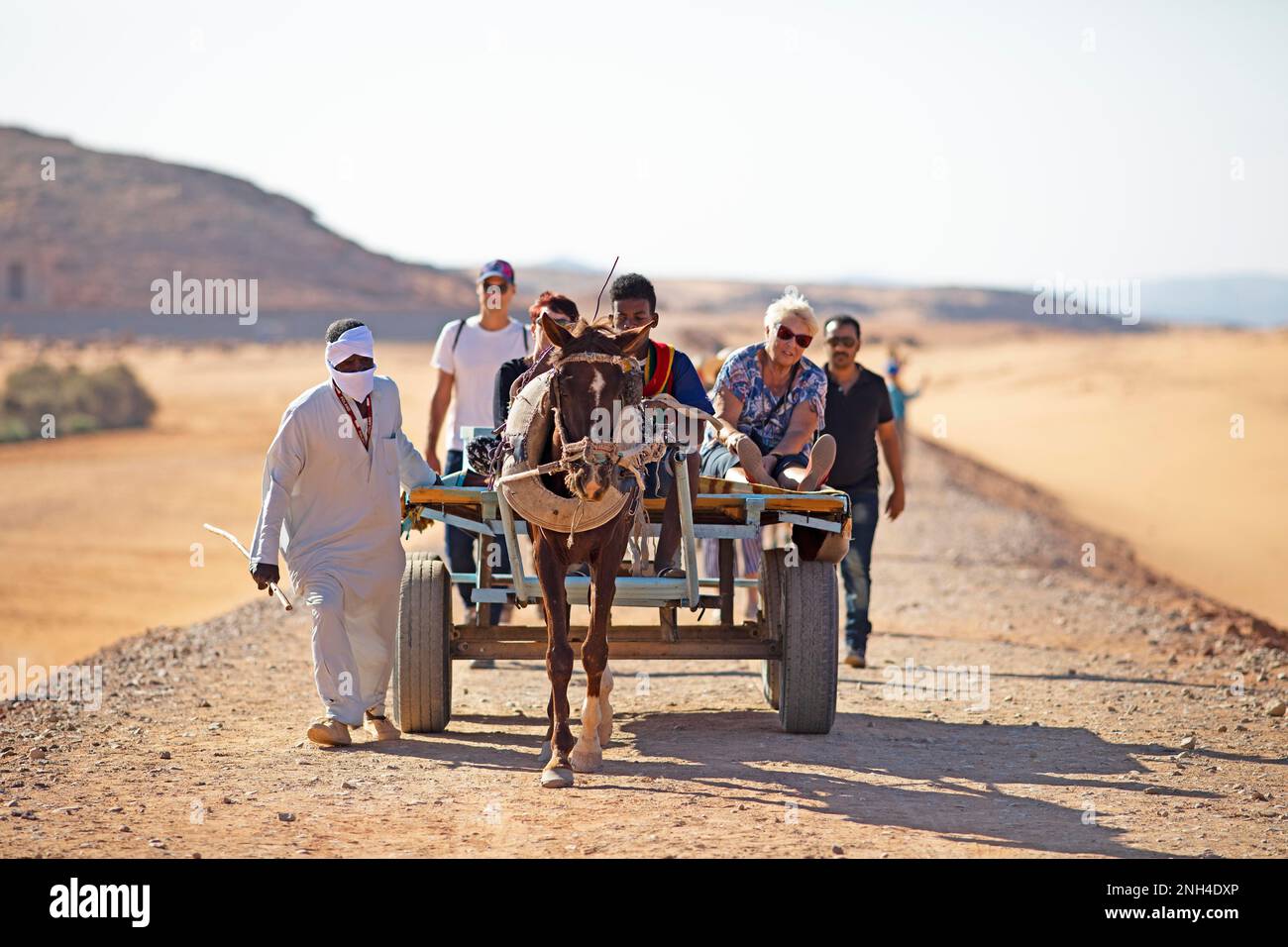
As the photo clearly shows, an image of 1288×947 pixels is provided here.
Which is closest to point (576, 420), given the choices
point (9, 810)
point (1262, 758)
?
point (9, 810)

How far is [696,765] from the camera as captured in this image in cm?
862

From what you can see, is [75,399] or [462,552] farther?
[75,399]

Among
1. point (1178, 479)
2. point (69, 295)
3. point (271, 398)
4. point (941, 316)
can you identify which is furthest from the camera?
point (941, 316)

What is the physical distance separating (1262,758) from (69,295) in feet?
301

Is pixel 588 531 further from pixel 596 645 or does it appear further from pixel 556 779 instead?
pixel 556 779

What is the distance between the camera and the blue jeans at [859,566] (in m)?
11.8

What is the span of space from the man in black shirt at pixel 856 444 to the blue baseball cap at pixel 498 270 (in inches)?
92.8

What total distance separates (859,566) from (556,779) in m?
4.43

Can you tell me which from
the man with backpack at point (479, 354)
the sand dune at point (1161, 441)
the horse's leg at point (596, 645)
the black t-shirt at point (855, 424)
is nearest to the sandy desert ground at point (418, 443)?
the sand dune at point (1161, 441)

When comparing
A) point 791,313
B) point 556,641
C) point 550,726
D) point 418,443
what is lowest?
point 550,726

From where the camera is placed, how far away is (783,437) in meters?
9.98

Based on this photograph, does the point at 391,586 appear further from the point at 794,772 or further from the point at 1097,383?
the point at 1097,383

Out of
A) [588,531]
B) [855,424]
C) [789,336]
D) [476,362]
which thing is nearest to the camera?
[588,531]

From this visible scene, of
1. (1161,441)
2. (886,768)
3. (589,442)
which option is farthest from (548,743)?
(1161,441)
